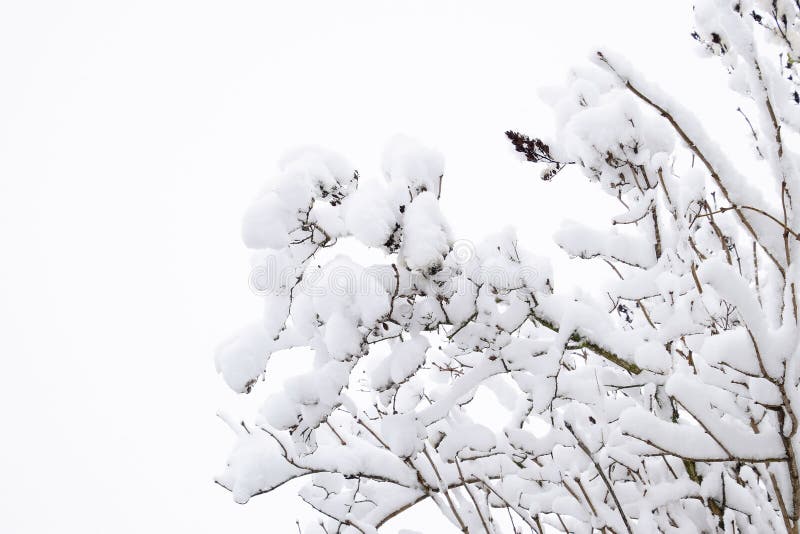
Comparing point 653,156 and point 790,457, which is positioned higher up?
point 653,156

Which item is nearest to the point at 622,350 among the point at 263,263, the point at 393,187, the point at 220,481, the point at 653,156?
the point at 653,156

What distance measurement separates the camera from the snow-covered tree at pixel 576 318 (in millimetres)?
1381

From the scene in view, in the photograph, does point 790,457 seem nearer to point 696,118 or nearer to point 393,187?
point 696,118

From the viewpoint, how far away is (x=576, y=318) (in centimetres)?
172

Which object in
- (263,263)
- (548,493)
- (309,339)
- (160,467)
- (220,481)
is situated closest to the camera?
(263,263)

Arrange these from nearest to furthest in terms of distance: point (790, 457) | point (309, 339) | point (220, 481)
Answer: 1. point (790, 457)
2. point (309, 339)
3. point (220, 481)

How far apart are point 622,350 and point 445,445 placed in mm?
705

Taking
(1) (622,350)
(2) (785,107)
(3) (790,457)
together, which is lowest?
(3) (790,457)

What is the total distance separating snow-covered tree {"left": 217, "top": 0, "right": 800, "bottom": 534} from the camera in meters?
1.38

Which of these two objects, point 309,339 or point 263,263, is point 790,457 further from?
point 263,263

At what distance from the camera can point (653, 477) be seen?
2.18 meters

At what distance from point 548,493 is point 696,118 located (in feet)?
4.71

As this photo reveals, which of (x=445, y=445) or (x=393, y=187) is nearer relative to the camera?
(x=393, y=187)

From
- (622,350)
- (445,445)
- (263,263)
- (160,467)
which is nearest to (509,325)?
(622,350)
